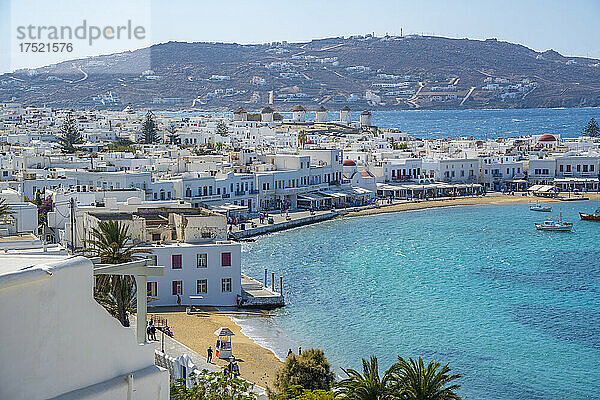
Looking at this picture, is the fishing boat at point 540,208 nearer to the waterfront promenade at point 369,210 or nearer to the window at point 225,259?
the waterfront promenade at point 369,210

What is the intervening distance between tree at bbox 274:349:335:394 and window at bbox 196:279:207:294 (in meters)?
8.65

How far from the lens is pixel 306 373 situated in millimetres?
14172

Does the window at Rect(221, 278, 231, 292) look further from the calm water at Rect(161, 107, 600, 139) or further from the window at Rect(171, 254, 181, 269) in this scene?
the calm water at Rect(161, 107, 600, 139)

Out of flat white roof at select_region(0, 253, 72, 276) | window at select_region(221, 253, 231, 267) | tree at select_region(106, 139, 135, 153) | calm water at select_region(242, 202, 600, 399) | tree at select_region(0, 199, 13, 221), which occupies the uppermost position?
flat white roof at select_region(0, 253, 72, 276)

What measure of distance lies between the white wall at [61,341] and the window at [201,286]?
18762 millimetres

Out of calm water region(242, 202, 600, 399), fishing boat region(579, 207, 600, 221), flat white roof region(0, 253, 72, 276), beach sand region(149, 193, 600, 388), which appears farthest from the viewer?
fishing boat region(579, 207, 600, 221)

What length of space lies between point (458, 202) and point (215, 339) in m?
34.2

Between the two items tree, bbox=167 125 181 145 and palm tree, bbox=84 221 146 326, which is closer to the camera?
palm tree, bbox=84 221 146 326

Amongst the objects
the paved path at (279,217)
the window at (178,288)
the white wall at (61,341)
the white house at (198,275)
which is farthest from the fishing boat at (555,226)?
the white wall at (61,341)

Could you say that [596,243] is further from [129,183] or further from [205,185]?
[129,183]

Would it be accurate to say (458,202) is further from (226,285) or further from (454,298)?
(226,285)

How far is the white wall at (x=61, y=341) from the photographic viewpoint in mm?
3609

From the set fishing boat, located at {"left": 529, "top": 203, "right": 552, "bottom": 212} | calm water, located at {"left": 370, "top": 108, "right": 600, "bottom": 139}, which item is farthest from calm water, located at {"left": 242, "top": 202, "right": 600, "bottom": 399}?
calm water, located at {"left": 370, "top": 108, "right": 600, "bottom": 139}

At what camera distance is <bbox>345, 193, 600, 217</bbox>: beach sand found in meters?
47.0
